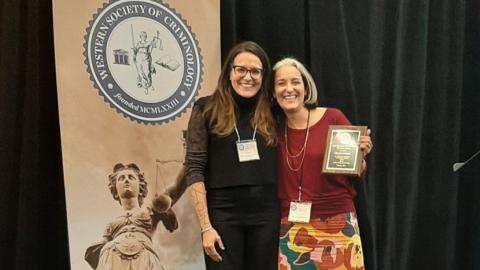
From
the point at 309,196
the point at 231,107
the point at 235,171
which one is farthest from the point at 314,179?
the point at 231,107

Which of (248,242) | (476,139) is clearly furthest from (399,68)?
(248,242)

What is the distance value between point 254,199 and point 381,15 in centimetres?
147

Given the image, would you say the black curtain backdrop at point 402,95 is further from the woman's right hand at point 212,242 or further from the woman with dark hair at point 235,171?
the woman's right hand at point 212,242

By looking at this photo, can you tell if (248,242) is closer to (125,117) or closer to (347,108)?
(125,117)

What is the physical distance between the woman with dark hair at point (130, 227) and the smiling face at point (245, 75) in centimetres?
57

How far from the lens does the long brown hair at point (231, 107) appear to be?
2.04 meters

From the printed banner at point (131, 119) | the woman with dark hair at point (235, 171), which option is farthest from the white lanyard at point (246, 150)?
the printed banner at point (131, 119)

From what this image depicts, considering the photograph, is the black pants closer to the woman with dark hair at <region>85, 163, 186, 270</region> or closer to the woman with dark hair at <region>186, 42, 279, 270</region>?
the woman with dark hair at <region>186, 42, 279, 270</region>

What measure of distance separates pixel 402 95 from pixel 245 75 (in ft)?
4.25

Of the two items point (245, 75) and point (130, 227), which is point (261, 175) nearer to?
point (245, 75)

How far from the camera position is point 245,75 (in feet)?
6.71

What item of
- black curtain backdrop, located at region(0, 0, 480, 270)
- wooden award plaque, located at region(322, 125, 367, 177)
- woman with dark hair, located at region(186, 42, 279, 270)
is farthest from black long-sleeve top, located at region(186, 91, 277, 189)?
black curtain backdrop, located at region(0, 0, 480, 270)

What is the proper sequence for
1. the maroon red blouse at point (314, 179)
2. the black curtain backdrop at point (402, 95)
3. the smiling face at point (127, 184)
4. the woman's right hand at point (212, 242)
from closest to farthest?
the woman's right hand at point (212, 242)
the maroon red blouse at point (314, 179)
the smiling face at point (127, 184)
the black curtain backdrop at point (402, 95)

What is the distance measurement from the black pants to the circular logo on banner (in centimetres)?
51
